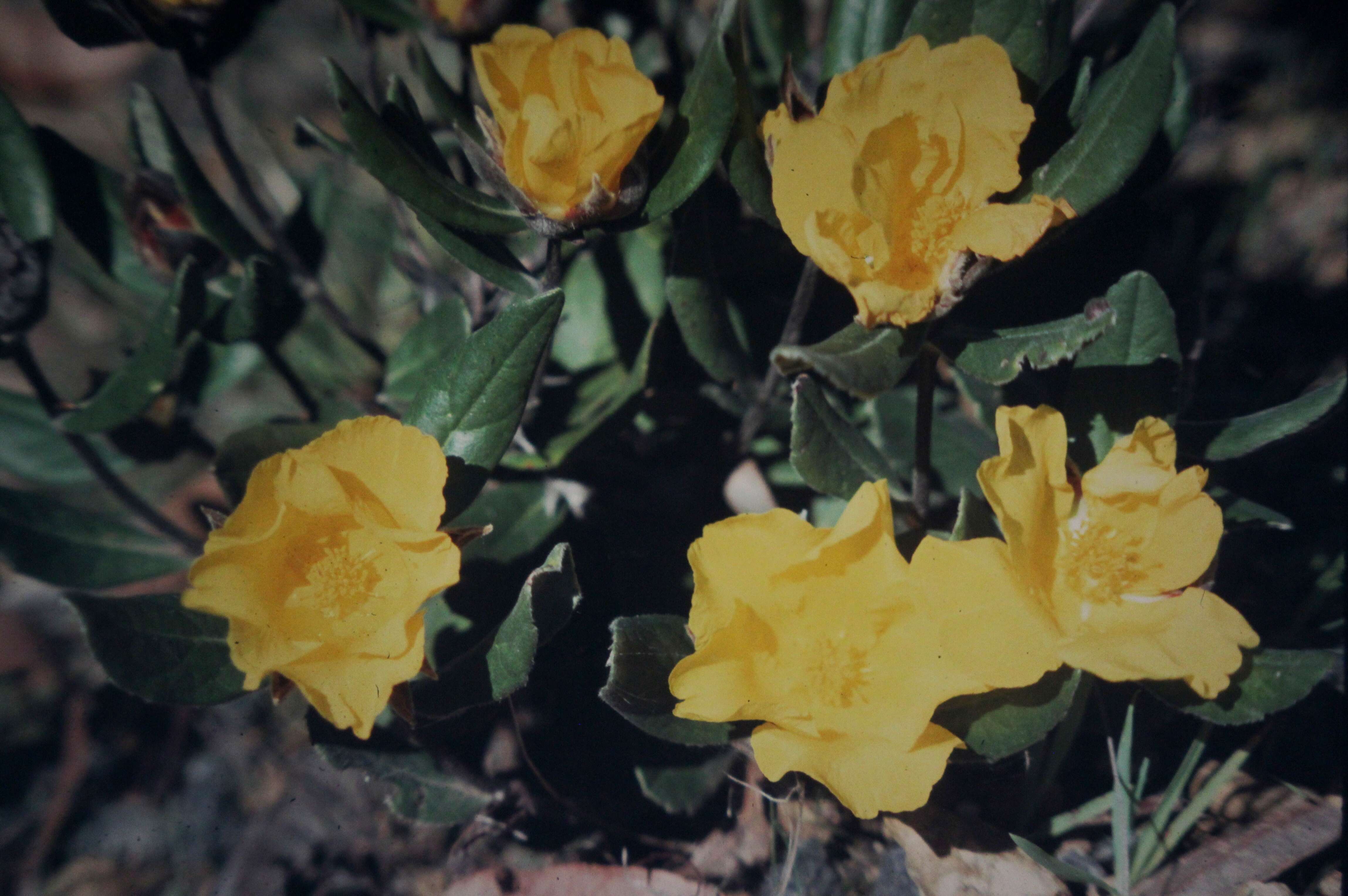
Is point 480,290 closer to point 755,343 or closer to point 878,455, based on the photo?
point 755,343

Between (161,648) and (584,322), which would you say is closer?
(161,648)

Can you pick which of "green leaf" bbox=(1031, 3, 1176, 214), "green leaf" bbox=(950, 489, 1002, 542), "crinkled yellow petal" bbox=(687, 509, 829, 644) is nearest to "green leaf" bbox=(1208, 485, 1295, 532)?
"green leaf" bbox=(950, 489, 1002, 542)

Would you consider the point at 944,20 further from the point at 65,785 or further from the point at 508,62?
the point at 65,785

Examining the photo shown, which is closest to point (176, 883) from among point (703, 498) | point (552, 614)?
point (552, 614)

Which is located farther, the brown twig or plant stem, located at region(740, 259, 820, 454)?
the brown twig

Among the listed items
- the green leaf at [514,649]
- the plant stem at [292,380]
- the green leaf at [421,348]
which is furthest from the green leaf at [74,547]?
the green leaf at [514,649]

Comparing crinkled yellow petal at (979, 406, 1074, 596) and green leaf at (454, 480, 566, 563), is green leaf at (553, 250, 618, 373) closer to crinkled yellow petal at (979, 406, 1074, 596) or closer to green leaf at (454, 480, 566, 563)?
green leaf at (454, 480, 566, 563)

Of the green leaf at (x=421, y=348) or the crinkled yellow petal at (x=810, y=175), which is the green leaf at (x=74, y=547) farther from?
the crinkled yellow petal at (x=810, y=175)

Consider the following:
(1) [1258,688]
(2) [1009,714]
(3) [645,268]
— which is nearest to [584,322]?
(3) [645,268]
